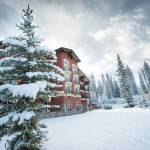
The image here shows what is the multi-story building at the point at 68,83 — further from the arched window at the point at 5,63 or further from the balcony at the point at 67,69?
the arched window at the point at 5,63

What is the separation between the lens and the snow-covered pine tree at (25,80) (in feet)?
25.0

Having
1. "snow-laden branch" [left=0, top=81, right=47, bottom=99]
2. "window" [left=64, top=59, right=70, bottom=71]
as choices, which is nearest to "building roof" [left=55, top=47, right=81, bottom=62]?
"window" [left=64, top=59, right=70, bottom=71]

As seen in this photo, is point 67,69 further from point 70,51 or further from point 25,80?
point 25,80

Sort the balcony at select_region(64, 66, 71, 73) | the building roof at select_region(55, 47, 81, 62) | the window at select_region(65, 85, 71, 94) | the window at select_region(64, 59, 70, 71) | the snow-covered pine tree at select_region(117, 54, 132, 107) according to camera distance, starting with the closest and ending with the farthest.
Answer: the window at select_region(65, 85, 71, 94), the building roof at select_region(55, 47, 81, 62), the balcony at select_region(64, 66, 71, 73), the window at select_region(64, 59, 70, 71), the snow-covered pine tree at select_region(117, 54, 132, 107)

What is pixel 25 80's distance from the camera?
8914mm

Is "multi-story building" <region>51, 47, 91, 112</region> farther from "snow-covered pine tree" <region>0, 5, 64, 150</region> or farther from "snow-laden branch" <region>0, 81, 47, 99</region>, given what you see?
"snow-laden branch" <region>0, 81, 47, 99</region>

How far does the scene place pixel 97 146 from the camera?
867cm

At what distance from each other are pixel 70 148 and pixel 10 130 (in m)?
3.40

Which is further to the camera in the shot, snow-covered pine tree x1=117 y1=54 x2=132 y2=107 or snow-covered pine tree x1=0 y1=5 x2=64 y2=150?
snow-covered pine tree x1=117 y1=54 x2=132 y2=107

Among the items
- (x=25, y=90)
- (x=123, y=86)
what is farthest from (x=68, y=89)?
(x=25, y=90)

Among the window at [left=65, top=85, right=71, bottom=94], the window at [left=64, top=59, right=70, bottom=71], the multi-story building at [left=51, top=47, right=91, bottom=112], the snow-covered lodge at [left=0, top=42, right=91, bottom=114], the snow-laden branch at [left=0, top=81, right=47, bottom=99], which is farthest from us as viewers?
the window at [left=64, top=59, right=70, bottom=71]

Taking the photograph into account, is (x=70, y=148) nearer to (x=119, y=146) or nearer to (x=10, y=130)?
(x=119, y=146)

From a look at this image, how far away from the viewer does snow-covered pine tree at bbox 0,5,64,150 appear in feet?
25.0

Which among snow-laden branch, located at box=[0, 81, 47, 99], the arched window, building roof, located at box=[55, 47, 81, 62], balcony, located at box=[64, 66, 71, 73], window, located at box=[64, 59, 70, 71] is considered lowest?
snow-laden branch, located at box=[0, 81, 47, 99]
